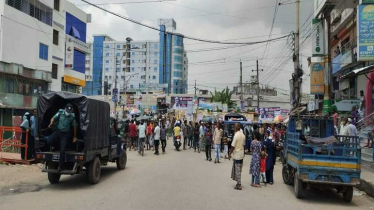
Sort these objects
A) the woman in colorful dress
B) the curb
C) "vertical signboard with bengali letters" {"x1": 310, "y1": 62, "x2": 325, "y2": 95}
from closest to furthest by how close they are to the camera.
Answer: the curb < the woman in colorful dress < "vertical signboard with bengali letters" {"x1": 310, "y1": 62, "x2": 325, "y2": 95}

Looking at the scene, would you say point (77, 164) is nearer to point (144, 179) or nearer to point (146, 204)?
point (144, 179)

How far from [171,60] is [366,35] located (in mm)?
95775

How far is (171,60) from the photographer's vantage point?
11156cm

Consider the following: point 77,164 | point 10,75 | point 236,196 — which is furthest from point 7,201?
point 10,75

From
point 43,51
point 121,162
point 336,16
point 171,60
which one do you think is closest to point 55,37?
point 43,51

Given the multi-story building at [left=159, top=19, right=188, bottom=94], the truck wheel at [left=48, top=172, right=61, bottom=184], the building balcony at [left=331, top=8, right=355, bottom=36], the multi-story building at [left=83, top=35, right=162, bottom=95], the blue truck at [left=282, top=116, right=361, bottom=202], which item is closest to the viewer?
the blue truck at [left=282, top=116, right=361, bottom=202]

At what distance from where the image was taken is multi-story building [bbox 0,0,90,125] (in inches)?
1199

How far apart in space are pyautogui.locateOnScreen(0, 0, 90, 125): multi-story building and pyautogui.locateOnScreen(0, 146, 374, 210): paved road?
71.2 feet

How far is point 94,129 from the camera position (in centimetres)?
1048

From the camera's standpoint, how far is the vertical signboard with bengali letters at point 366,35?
17.4 meters

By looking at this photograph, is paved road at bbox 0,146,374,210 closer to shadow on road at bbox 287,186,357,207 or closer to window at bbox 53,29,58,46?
shadow on road at bbox 287,186,357,207

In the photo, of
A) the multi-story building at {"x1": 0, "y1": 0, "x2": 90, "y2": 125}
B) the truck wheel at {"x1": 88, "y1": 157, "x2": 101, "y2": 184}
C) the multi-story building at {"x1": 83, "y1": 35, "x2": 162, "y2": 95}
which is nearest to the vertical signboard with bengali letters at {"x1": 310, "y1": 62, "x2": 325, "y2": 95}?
the truck wheel at {"x1": 88, "y1": 157, "x2": 101, "y2": 184}

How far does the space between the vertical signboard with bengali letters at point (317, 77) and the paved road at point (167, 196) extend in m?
15.6

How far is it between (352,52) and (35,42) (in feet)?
97.9
